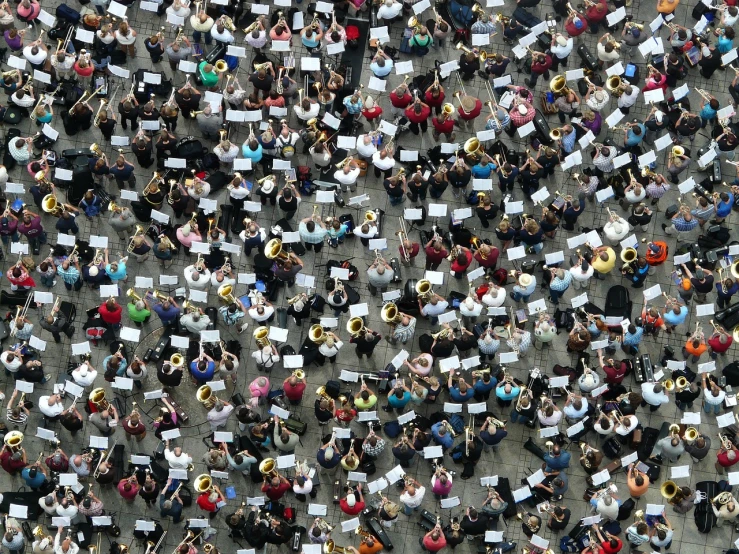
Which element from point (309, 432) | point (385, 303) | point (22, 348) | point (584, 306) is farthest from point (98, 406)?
point (584, 306)

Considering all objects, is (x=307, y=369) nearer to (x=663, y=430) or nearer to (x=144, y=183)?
(x=144, y=183)

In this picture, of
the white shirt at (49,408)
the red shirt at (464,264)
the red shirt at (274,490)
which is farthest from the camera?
the red shirt at (464,264)

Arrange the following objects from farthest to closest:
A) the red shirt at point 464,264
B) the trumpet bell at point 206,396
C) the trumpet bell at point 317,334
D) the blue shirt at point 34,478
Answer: the red shirt at point 464,264 → the trumpet bell at point 317,334 → the trumpet bell at point 206,396 → the blue shirt at point 34,478

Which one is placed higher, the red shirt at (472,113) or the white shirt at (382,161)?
the red shirt at (472,113)

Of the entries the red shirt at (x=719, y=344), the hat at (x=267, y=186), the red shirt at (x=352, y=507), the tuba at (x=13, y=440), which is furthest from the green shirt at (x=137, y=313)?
the red shirt at (x=719, y=344)

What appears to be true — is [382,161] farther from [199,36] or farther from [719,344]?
[719,344]

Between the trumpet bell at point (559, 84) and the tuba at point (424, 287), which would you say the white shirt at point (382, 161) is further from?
the trumpet bell at point (559, 84)

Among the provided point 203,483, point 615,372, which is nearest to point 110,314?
point 203,483

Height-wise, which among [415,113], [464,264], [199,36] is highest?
[199,36]
